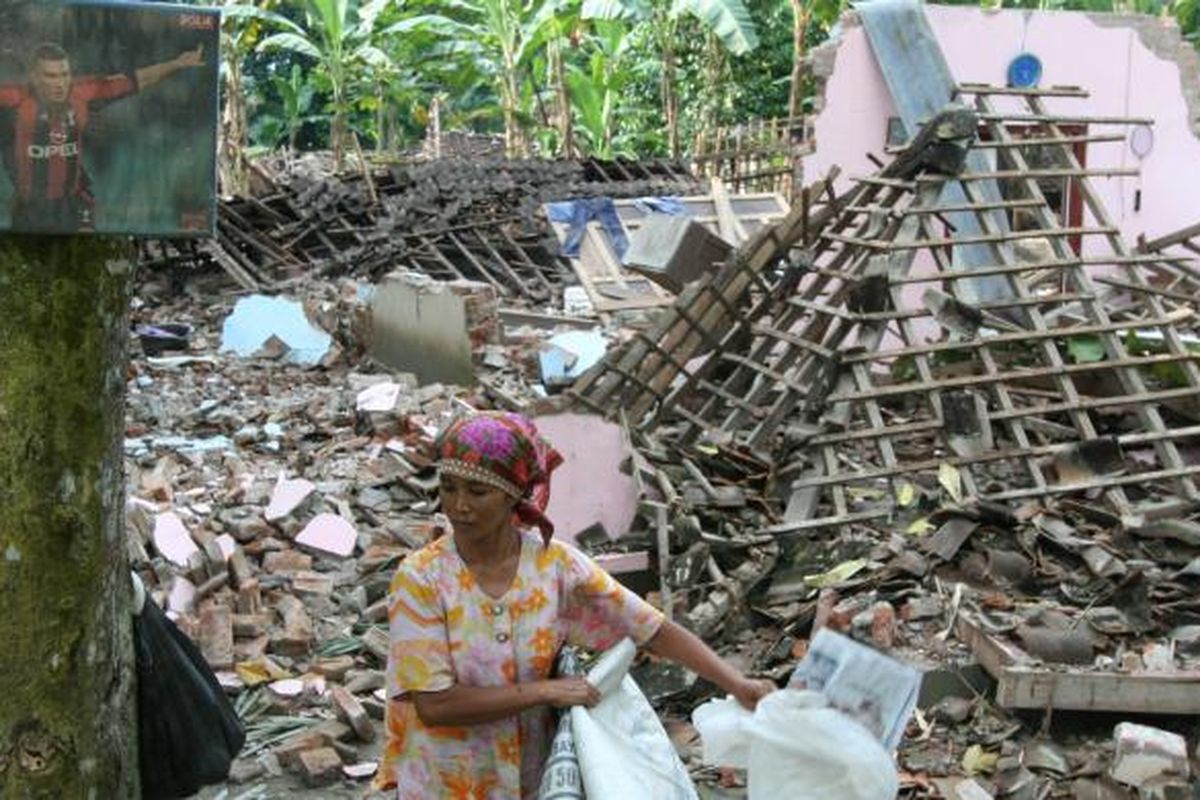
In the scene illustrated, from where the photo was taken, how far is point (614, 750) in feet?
8.43

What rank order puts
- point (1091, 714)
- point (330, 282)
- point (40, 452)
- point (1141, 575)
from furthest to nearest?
point (330, 282)
point (1141, 575)
point (1091, 714)
point (40, 452)

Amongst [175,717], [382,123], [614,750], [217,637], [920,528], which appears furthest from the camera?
[382,123]

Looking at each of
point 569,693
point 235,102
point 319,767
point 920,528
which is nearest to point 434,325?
point 920,528

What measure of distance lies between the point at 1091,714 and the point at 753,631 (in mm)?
1478

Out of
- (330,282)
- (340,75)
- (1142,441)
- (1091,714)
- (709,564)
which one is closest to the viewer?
(1091,714)

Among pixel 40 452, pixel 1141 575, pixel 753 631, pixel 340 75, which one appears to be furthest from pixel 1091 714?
pixel 340 75

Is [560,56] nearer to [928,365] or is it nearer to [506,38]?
[506,38]

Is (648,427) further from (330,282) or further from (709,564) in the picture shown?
(330,282)

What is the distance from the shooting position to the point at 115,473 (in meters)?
3.37

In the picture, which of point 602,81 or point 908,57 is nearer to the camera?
point 908,57

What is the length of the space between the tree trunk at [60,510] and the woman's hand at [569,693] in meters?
1.28

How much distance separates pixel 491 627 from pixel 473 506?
24cm

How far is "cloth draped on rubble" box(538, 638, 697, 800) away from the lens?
246 centimetres

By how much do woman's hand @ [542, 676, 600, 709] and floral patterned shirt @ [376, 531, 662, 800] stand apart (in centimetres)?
9
